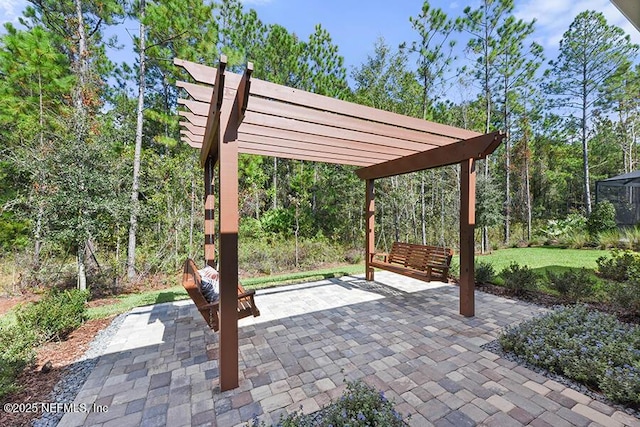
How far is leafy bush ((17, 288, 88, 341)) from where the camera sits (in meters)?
2.88

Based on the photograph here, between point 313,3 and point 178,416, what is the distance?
23.5ft

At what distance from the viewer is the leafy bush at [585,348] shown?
195 centimetres

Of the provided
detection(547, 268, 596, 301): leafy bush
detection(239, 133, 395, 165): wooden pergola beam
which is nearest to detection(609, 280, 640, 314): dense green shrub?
detection(547, 268, 596, 301): leafy bush

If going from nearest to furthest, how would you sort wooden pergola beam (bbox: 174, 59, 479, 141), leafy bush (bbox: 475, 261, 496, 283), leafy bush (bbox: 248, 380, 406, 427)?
leafy bush (bbox: 248, 380, 406, 427), wooden pergola beam (bbox: 174, 59, 479, 141), leafy bush (bbox: 475, 261, 496, 283)

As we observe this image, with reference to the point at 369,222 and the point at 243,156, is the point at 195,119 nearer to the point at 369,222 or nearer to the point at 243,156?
the point at 369,222

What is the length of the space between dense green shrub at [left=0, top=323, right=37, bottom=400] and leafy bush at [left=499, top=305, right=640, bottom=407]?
4348 mm

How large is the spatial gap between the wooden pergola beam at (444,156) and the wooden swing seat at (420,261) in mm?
1416

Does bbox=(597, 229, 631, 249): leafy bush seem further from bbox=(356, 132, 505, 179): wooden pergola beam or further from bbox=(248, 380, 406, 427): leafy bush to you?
bbox=(248, 380, 406, 427): leafy bush

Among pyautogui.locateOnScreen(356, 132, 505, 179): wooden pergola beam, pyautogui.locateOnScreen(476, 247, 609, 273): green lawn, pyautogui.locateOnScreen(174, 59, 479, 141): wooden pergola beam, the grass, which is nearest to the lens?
pyautogui.locateOnScreen(174, 59, 479, 141): wooden pergola beam

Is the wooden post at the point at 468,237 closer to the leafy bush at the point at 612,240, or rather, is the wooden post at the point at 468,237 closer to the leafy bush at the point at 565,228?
the leafy bush at the point at 612,240

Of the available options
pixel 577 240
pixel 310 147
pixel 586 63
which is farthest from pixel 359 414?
pixel 586 63

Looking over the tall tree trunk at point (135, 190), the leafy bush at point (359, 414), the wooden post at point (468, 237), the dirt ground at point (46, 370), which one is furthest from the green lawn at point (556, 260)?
the tall tree trunk at point (135, 190)

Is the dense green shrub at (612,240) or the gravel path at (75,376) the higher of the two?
the dense green shrub at (612,240)

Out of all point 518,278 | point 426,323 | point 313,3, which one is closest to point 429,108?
point 313,3
